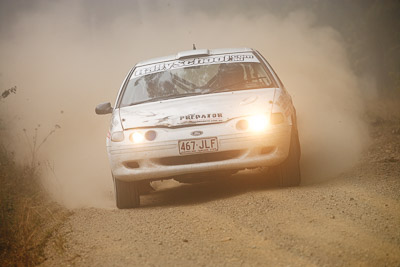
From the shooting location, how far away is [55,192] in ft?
29.9

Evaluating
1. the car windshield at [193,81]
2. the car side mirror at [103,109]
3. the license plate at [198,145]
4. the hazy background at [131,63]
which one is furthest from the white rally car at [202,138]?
the hazy background at [131,63]

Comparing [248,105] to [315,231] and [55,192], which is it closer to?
[315,231]

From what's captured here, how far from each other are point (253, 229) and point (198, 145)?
143cm

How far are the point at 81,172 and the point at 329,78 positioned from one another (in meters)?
9.79

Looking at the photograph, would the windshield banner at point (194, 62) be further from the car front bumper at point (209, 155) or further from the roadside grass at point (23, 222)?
the roadside grass at point (23, 222)

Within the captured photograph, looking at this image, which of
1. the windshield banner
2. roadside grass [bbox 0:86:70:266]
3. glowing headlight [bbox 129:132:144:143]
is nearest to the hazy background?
roadside grass [bbox 0:86:70:266]

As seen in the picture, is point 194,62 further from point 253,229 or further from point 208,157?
point 253,229

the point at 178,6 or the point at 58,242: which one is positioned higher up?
the point at 178,6

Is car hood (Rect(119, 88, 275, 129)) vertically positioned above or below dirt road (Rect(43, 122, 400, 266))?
above

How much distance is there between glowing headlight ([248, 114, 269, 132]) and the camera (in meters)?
6.28

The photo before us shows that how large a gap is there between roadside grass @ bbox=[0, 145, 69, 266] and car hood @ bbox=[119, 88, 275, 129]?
4.08 feet

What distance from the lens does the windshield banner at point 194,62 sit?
25.3ft

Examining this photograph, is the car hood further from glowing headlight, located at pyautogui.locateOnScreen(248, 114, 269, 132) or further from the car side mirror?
the car side mirror

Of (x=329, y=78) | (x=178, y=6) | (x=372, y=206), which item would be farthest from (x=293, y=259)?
(x=178, y=6)
